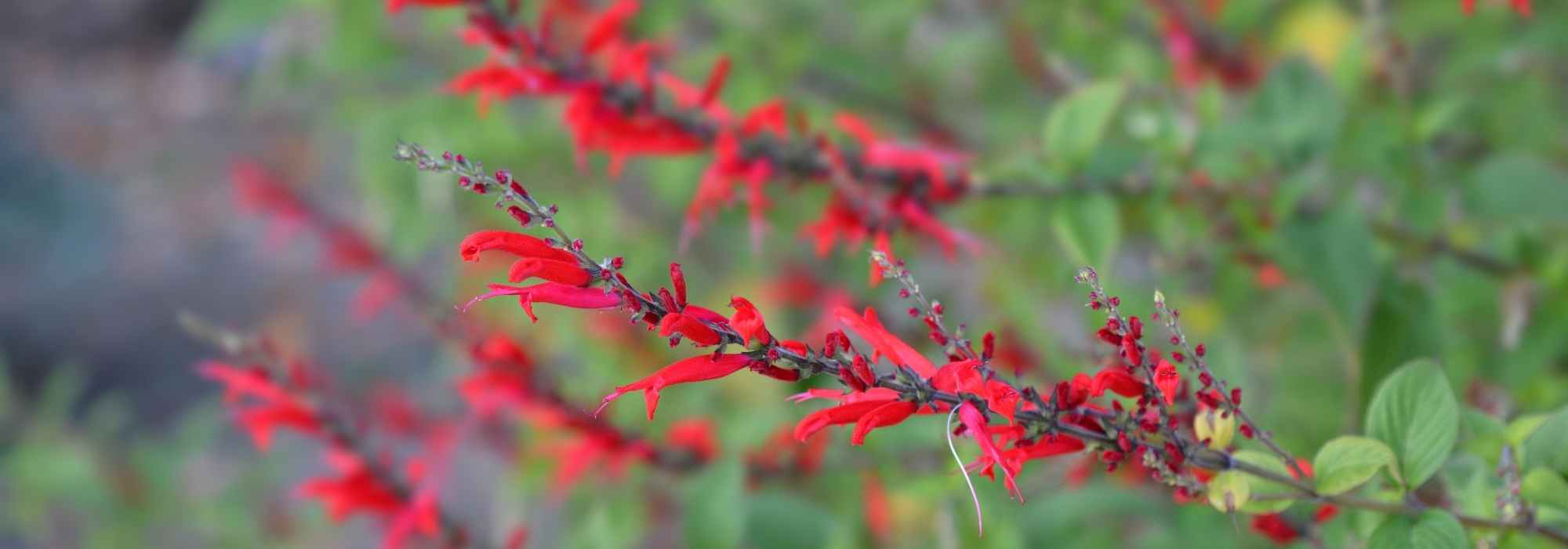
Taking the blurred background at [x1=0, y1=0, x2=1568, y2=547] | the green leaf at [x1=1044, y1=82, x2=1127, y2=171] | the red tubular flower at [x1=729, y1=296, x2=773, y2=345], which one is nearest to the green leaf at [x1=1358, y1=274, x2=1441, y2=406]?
the blurred background at [x1=0, y1=0, x2=1568, y2=547]

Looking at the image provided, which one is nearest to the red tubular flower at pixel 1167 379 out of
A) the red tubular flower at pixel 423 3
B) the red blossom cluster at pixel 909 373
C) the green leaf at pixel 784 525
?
the red blossom cluster at pixel 909 373

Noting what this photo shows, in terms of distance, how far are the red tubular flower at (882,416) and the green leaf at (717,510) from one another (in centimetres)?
83

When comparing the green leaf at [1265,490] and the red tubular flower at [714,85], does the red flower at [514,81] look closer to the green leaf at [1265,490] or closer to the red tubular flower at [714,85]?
the red tubular flower at [714,85]

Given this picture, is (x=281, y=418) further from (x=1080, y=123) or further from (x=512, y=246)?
(x=1080, y=123)

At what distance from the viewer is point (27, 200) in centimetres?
493

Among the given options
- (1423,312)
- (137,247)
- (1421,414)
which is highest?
(137,247)

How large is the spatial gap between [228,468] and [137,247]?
159 centimetres

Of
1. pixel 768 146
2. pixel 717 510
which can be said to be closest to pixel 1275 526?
pixel 768 146

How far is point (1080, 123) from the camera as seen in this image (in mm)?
1381

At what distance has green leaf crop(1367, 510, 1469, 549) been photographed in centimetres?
85

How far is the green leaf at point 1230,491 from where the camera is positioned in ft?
2.71

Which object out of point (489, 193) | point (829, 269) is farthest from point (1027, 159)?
point (829, 269)

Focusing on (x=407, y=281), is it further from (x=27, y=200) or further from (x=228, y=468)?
(x=27, y=200)

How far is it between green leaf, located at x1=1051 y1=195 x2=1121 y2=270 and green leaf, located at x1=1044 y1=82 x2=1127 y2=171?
5 centimetres
